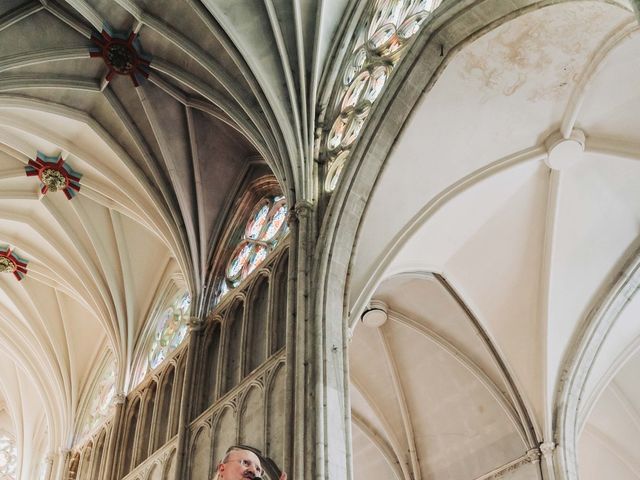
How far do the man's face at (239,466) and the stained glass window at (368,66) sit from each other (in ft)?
22.3

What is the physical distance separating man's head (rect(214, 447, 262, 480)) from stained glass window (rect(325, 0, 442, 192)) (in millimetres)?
6811

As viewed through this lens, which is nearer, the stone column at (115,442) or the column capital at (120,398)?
the stone column at (115,442)

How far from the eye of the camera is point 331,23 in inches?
477

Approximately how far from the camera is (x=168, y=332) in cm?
1602

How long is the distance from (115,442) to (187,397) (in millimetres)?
3306

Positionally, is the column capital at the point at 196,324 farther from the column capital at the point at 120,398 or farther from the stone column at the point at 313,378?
the stone column at the point at 313,378

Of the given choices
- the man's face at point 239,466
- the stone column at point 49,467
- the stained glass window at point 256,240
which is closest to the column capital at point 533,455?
the stained glass window at point 256,240

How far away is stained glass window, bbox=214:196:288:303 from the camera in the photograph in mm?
13141

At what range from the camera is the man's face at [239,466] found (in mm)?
4098

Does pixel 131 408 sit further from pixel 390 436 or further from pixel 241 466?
pixel 241 466

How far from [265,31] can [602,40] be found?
16.1 ft

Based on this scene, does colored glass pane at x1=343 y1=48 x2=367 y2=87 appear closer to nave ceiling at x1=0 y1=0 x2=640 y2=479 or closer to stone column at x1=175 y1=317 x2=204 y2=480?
nave ceiling at x1=0 y1=0 x2=640 y2=479

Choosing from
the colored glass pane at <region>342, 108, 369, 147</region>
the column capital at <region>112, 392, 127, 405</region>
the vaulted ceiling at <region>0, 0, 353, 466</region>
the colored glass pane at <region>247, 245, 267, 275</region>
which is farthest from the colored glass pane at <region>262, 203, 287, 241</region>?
the column capital at <region>112, 392, 127, 405</region>

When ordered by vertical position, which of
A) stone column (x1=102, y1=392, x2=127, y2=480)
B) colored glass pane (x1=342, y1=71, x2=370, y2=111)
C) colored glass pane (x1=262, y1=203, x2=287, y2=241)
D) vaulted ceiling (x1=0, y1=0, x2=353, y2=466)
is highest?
vaulted ceiling (x1=0, y1=0, x2=353, y2=466)
